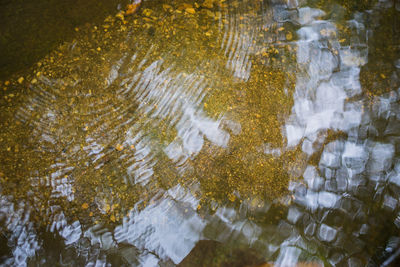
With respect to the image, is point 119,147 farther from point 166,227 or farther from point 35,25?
point 35,25

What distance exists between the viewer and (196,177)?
1.67 m

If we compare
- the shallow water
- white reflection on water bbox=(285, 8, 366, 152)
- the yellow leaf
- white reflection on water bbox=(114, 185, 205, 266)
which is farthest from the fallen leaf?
white reflection on water bbox=(114, 185, 205, 266)

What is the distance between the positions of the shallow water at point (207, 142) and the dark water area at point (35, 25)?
7cm

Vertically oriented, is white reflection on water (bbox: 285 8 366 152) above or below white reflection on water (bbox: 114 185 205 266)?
above

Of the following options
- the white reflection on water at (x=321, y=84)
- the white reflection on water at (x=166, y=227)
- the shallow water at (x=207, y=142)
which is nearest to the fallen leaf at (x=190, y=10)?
the shallow water at (x=207, y=142)

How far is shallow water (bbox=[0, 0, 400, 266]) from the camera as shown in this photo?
160 centimetres

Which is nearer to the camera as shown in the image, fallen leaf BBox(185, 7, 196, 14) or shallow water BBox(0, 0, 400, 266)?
shallow water BBox(0, 0, 400, 266)

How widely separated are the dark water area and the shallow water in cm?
7

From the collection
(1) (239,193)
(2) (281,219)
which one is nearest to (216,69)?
(1) (239,193)

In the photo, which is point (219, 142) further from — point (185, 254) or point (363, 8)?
point (363, 8)

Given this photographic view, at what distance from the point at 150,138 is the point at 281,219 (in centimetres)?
94

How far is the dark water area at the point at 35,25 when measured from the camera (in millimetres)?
1666

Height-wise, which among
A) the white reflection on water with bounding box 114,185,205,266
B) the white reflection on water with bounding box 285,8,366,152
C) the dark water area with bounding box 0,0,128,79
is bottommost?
the white reflection on water with bounding box 114,185,205,266

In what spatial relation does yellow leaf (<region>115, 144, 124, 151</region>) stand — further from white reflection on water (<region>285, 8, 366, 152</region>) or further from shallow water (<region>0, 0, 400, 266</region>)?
white reflection on water (<region>285, 8, 366, 152</region>)
